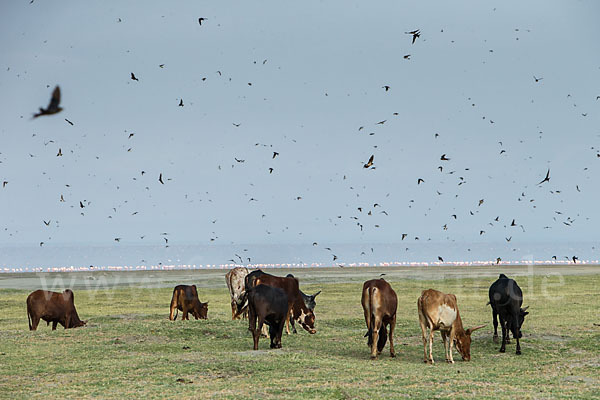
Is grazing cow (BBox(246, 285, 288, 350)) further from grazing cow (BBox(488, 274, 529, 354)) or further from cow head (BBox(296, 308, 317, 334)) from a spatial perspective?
grazing cow (BBox(488, 274, 529, 354))

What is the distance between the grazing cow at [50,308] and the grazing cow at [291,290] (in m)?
8.39

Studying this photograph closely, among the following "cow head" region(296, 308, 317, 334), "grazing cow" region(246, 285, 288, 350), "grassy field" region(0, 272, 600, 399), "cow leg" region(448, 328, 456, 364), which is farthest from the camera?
"cow head" region(296, 308, 317, 334)

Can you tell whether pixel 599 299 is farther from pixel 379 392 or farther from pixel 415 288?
pixel 379 392

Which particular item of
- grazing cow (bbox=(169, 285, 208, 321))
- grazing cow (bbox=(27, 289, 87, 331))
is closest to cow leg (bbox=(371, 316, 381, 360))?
grazing cow (bbox=(169, 285, 208, 321))

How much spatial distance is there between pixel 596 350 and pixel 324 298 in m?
24.9

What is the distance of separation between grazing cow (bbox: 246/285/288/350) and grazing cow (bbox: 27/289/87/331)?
950 cm

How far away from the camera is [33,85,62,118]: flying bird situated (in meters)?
7.08

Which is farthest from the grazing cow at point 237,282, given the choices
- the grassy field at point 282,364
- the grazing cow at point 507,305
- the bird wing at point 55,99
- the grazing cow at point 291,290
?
the bird wing at point 55,99

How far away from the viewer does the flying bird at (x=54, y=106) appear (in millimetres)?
7082

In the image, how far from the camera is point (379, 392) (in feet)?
44.2

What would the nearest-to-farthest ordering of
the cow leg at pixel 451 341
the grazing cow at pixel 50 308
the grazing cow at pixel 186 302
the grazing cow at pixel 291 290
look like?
the cow leg at pixel 451 341 < the grazing cow at pixel 291 290 < the grazing cow at pixel 50 308 < the grazing cow at pixel 186 302

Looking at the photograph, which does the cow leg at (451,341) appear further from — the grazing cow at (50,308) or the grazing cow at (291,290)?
the grazing cow at (50,308)

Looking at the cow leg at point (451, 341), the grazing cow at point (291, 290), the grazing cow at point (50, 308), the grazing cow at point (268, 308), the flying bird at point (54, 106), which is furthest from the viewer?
the grazing cow at point (50, 308)

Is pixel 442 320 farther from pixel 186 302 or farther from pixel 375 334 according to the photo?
pixel 186 302
